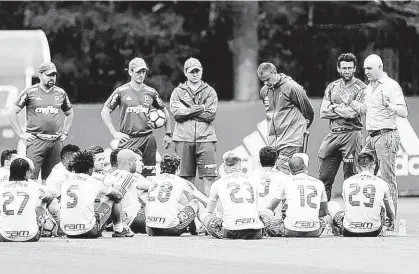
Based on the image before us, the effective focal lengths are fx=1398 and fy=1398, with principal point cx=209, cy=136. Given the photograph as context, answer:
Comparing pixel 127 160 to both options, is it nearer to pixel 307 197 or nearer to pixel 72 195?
pixel 72 195

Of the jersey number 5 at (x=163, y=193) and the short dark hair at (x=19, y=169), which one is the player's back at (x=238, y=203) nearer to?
the jersey number 5 at (x=163, y=193)

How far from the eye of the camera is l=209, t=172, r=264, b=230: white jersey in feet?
56.6

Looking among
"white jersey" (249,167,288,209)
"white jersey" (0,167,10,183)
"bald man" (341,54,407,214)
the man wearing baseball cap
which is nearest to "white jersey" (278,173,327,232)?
"white jersey" (249,167,288,209)

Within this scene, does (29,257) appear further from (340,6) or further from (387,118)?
(340,6)

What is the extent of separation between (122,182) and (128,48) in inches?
771

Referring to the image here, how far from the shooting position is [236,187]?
1736 centimetres

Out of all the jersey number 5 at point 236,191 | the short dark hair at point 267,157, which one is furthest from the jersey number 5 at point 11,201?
the short dark hair at point 267,157

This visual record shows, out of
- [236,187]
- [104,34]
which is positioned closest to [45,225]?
[236,187]

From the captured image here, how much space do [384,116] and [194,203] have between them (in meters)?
2.81

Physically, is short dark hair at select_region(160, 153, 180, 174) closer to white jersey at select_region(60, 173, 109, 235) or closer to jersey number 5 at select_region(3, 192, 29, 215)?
white jersey at select_region(60, 173, 109, 235)

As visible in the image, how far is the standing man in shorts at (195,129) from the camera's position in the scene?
20.5 meters

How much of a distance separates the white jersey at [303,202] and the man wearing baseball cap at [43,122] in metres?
4.35

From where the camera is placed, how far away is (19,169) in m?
17.1

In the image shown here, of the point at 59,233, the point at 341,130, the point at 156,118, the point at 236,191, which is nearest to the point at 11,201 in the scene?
the point at 59,233
